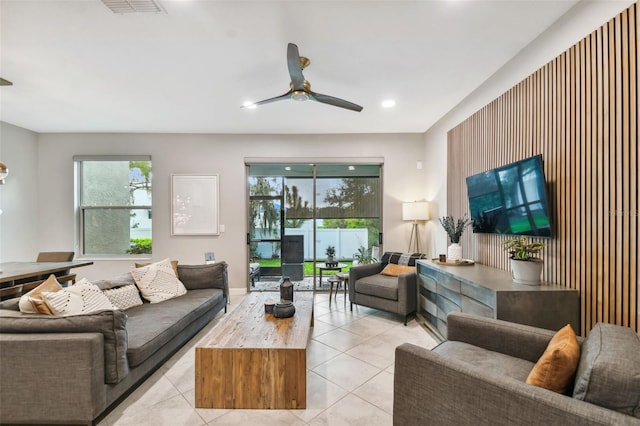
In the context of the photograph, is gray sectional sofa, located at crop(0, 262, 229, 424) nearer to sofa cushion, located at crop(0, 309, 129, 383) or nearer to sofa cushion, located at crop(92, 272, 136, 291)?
sofa cushion, located at crop(0, 309, 129, 383)

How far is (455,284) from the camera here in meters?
2.73

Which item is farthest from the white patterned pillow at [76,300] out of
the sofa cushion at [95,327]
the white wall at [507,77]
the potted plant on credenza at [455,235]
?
the white wall at [507,77]

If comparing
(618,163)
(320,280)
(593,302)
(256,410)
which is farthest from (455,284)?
(320,280)

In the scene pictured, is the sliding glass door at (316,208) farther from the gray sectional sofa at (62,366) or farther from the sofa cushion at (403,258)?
the gray sectional sofa at (62,366)

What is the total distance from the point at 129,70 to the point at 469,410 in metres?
3.77

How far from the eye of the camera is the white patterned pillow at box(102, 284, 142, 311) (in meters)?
2.77

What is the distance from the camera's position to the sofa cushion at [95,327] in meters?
1.73

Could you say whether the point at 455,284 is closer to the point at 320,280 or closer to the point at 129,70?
the point at 320,280

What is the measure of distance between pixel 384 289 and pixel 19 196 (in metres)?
5.79

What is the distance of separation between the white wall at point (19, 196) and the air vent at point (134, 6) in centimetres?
413

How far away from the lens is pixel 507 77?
2.81 metres

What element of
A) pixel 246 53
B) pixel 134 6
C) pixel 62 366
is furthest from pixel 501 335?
pixel 134 6

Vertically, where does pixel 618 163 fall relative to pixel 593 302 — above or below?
above

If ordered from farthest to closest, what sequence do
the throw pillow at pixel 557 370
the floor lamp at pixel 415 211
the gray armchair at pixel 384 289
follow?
the floor lamp at pixel 415 211 < the gray armchair at pixel 384 289 < the throw pillow at pixel 557 370
